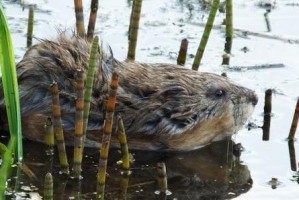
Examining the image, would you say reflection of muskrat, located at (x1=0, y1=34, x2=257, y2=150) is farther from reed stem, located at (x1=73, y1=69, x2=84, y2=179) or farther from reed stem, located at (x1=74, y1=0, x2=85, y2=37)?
reed stem, located at (x1=74, y1=0, x2=85, y2=37)

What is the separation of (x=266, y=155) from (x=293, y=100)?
1.03 m

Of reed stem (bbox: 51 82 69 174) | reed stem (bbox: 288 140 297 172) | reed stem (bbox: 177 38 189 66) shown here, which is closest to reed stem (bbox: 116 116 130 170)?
reed stem (bbox: 51 82 69 174)

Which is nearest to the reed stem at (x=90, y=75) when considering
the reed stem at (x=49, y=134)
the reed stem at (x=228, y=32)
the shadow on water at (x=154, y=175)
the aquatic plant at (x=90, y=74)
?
the aquatic plant at (x=90, y=74)

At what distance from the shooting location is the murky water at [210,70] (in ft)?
20.3

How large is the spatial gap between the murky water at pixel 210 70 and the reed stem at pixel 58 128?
0.10m

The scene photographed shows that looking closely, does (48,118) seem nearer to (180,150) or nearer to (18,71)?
(18,71)

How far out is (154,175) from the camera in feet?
20.8

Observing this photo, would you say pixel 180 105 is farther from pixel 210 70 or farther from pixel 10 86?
pixel 210 70

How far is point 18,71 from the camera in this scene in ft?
21.6

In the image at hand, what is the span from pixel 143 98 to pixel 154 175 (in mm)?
578

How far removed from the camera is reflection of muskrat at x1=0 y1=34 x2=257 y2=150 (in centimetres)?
651

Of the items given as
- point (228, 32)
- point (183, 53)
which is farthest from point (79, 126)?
point (228, 32)

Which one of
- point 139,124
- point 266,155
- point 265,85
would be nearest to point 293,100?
point 265,85

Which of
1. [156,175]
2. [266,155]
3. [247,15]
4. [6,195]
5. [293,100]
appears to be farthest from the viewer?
[247,15]
